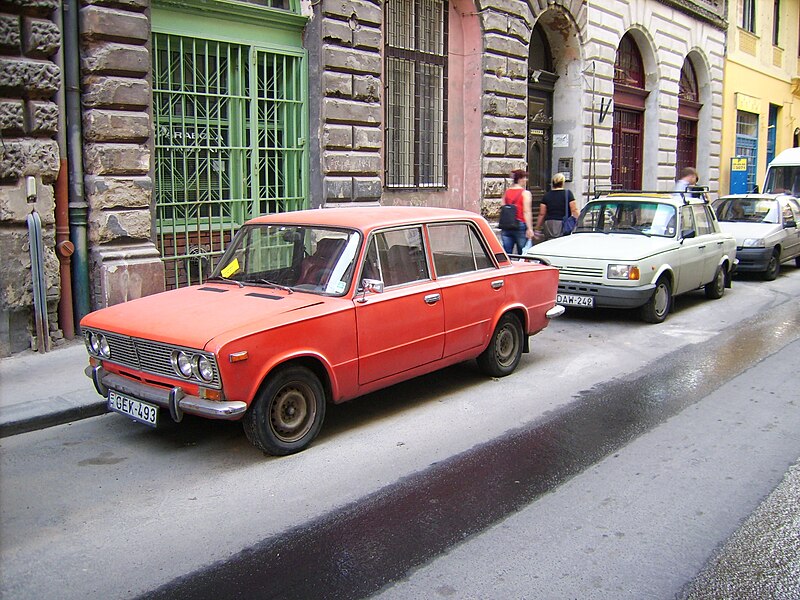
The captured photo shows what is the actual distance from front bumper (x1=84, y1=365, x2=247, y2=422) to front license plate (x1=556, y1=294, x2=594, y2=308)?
235 inches

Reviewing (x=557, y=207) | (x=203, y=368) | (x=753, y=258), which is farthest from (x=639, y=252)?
(x=203, y=368)

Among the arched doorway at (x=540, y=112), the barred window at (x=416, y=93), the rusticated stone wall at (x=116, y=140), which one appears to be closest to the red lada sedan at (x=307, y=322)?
the rusticated stone wall at (x=116, y=140)

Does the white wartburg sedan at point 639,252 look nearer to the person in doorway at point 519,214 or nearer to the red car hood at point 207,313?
the person in doorway at point 519,214

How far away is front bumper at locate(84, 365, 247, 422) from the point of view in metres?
5.18

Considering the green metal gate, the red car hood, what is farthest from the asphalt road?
the green metal gate

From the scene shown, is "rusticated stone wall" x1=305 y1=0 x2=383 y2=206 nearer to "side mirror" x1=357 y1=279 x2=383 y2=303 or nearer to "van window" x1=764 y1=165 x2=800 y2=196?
"side mirror" x1=357 y1=279 x2=383 y2=303

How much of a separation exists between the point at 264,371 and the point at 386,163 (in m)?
8.66

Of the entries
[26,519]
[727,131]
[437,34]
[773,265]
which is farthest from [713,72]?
[26,519]

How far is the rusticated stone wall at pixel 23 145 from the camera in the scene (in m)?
8.11

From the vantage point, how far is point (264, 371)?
17.6 ft

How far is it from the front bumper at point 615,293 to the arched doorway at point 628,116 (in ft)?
35.2

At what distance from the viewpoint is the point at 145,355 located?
220 inches

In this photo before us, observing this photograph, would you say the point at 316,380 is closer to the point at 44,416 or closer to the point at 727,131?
the point at 44,416

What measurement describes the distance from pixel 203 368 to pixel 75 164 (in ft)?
15.3
